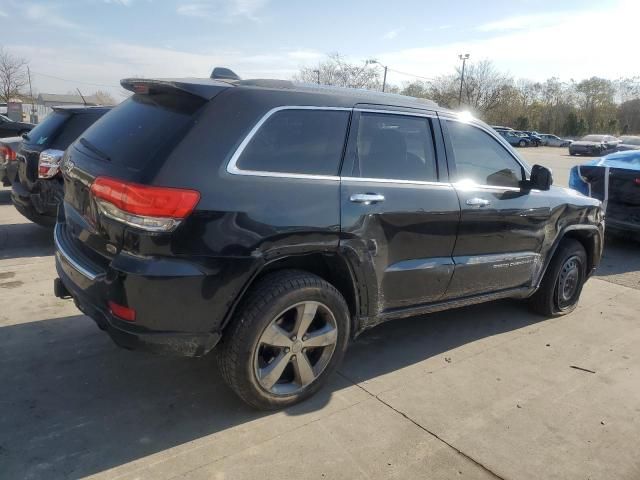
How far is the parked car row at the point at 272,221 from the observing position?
8.43 ft

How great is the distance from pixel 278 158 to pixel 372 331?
78.7 inches

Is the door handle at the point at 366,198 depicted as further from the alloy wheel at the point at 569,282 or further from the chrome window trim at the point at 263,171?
the alloy wheel at the point at 569,282

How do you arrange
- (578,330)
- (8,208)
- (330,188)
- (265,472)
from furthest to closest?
(8,208), (578,330), (330,188), (265,472)

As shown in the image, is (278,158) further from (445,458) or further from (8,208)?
(8,208)

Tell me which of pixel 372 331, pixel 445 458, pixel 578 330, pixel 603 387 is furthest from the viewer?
pixel 578 330

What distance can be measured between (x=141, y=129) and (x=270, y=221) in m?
0.92

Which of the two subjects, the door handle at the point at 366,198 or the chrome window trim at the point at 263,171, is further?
the door handle at the point at 366,198

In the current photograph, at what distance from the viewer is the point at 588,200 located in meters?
4.79

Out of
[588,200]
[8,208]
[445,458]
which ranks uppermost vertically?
[588,200]

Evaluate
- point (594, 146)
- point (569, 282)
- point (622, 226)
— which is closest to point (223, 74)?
point (569, 282)

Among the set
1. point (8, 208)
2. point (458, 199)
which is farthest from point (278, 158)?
point (8, 208)

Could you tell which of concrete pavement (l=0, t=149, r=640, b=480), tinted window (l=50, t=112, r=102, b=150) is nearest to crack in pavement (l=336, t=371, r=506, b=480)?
concrete pavement (l=0, t=149, r=640, b=480)

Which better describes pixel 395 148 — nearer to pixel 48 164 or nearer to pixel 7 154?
pixel 48 164

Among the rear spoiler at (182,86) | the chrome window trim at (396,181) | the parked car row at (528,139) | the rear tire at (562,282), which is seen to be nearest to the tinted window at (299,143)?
the chrome window trim at (396,181)
